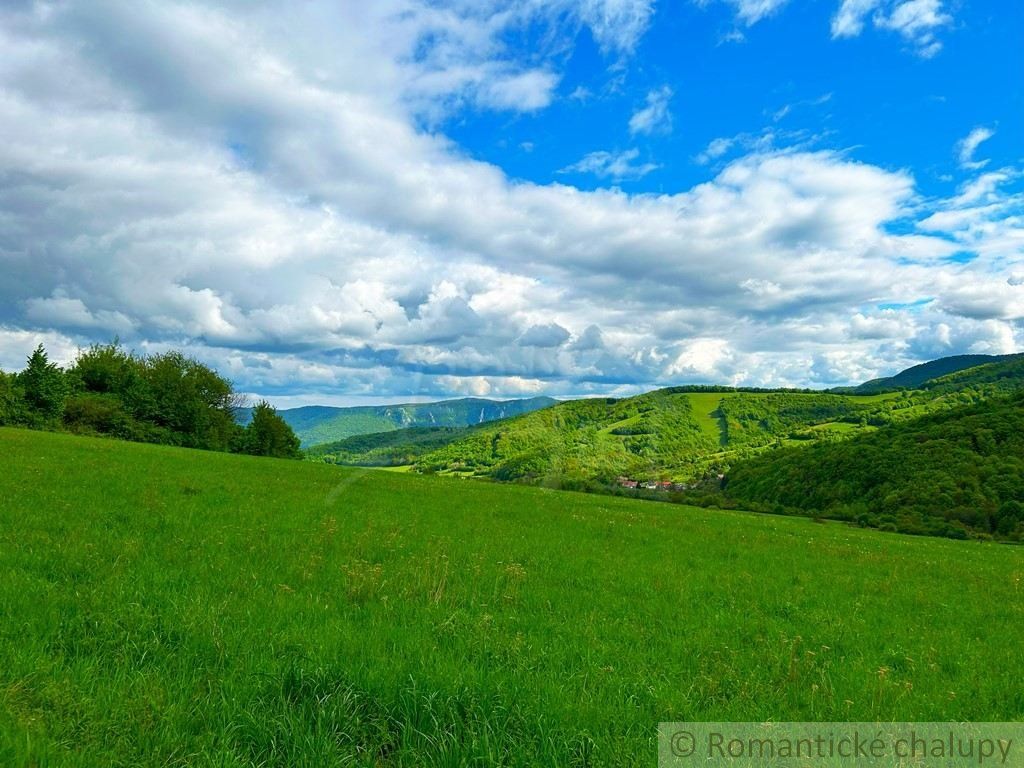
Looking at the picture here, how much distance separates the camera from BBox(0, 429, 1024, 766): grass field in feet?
14.6

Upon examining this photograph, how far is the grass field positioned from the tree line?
225 ft

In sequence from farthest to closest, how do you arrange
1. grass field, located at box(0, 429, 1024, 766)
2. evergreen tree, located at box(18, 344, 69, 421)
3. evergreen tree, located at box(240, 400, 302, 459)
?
evergreen tree, located at box(240, 400, 302, 459), evergreen tree, located at box(18, 344, 69, 421), grass field, located at box(0, 429, 1024, 766)

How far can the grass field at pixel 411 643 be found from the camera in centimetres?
446

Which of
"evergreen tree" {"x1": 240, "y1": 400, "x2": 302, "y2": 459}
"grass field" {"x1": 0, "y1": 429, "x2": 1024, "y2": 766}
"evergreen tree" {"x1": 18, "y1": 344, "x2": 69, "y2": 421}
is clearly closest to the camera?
"grass field" {"x1": 0, "y1": 429, "x2": 1024, "y2": 766}

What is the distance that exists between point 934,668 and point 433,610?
7770mm

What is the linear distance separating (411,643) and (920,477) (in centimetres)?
14090

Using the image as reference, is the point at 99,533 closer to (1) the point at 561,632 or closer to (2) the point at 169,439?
(1) the point at 561,632

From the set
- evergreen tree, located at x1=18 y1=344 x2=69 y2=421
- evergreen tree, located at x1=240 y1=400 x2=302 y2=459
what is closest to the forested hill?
evergreen tree, located at x1=240 y1=400 x2=302 y2=459

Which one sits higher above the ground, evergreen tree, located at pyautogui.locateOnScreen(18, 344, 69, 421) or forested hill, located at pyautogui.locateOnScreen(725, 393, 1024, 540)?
evergreen tree, located at pyautogui.locateOnScreen(18, 344, 69, 421)

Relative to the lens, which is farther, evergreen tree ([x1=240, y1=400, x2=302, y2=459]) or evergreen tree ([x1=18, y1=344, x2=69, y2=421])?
evergreen tree ([x1=240, y1=400, x2=302, y2=459])

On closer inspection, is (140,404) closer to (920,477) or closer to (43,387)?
(43,387)

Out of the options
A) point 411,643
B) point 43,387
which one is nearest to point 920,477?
point 411,643

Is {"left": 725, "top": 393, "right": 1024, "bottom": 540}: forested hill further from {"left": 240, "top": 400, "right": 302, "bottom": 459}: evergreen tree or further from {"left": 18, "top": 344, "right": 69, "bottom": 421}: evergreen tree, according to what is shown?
{"left": 18, "top": 344, "right": 69, "bottom": 421}: evergreen tree

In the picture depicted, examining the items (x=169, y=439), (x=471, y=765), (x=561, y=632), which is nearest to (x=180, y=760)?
(x=471, y=765)
